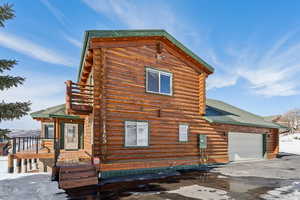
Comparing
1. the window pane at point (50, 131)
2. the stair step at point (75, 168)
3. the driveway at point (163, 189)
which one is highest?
the window pane at point (50, 131)

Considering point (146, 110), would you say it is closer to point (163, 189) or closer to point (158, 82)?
point (158, 82)

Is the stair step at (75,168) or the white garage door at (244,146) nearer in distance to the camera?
the stair step at (75,168)

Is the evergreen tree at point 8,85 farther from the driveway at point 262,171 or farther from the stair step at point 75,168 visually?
the driveway at point 262,171

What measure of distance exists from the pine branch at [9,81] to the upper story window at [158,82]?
642cm

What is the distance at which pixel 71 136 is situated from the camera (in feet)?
50.4

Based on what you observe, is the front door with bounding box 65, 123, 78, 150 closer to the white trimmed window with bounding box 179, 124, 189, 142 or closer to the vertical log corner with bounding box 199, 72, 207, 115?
the white trimmed window with bounding box 179, 124, 189, 142

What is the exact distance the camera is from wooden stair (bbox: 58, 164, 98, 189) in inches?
296

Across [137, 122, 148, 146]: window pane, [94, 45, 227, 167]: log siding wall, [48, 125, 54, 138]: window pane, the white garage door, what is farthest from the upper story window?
[48, 125, 54, 138]: window pane

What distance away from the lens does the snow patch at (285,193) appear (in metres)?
6.69

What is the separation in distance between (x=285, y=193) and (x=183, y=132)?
6.36 meters

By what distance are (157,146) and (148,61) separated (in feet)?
16.8

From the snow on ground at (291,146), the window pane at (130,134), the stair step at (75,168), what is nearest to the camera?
the stair step at (75,168)

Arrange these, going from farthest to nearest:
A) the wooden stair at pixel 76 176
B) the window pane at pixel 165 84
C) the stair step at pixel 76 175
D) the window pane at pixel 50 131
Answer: the window pane at pixel 50 131 → the window pane at pixel 165 84 → the stair step at pixel 76 175 → the wooden stair at pixel 76 176

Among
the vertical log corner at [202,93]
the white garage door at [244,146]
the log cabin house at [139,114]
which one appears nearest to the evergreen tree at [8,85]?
the log cabin house at [139,114]
